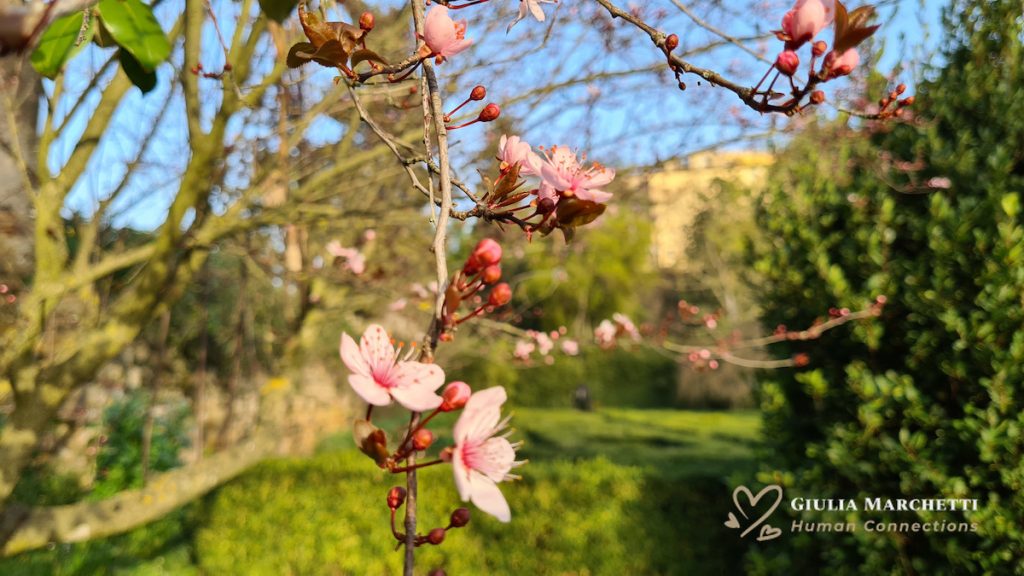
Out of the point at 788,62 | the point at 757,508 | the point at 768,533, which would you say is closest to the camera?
the point at 788,62

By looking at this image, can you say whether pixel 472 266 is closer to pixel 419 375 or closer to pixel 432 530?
pixel 419 375

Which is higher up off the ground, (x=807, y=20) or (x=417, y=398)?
(x=807, y=20)

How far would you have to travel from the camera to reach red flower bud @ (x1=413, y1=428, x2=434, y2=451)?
646 millimetres

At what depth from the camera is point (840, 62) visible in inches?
33.6

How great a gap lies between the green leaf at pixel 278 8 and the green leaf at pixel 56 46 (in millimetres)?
343

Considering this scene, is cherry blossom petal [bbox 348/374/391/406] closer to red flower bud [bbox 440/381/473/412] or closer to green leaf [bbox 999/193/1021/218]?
red flower bud [bbox 440/381/473/412]

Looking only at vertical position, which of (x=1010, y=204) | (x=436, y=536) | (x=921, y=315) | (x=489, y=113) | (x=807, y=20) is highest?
(x=1010, y=204)

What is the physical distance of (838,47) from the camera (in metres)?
0.83

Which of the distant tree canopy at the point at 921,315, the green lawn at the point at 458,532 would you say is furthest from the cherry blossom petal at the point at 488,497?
the green lawn at the point at 458,532

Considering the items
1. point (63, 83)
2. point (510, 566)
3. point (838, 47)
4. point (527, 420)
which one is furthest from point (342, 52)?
point (527, 420)

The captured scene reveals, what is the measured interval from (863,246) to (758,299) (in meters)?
0.77

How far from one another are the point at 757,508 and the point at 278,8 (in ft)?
12.2

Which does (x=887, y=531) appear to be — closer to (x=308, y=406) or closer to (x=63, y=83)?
(x=63, y=83)

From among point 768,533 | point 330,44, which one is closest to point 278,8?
point 330,44
